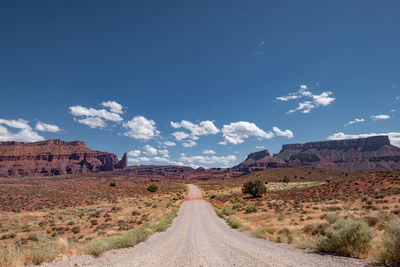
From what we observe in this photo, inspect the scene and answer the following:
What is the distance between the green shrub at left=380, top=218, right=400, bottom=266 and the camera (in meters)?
5.86

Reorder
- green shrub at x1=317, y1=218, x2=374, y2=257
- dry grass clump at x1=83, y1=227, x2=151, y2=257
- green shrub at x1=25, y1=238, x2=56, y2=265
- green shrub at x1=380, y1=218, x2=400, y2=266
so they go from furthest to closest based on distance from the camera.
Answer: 1. dry grass clump at x1=83, y1=227, x2=151, y2=257
2. green shrub at x1=317, y1=218, x2=374, y2=257
3. green shrub at x1=25, y1=238, x2=56, y2=265
4. green shrub at x1=380, y1=218, x2=400, y2=266

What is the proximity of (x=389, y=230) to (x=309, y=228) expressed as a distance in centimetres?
927

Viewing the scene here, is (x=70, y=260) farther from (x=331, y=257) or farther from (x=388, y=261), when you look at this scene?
(x=388, y=261)

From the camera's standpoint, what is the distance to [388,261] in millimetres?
6121

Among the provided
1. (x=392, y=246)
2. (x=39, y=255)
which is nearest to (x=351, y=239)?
(x=392, y=246)

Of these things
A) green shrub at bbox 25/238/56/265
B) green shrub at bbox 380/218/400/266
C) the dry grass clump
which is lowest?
the dry grass clump

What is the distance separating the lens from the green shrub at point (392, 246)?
19.2ft

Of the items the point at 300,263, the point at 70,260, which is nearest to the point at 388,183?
the point at 300,263

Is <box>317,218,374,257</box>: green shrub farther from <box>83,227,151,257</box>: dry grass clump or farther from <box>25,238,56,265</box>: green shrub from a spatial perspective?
<box>25,238,56,265</box>: green shrub

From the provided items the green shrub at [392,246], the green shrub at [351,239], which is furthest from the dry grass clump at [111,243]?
the green shrub at [392,246]

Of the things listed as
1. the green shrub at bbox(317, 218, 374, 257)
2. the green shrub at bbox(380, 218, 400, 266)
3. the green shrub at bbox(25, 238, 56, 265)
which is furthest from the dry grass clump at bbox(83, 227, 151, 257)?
the green shrub at bbox(380, 218, 400, 266)

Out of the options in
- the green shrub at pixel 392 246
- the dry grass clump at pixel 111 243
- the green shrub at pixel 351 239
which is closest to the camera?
the green shrub at pixel 392 246

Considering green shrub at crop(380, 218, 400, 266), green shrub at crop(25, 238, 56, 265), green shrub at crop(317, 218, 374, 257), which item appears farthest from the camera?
green shrub at crop(317, 218, 374, 257)

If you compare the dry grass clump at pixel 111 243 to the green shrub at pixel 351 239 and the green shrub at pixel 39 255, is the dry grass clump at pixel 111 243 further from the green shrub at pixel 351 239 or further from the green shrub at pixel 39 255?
the green shrub at pixel 351 239
